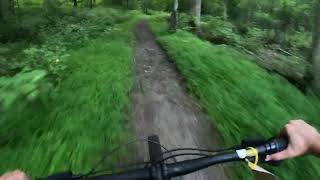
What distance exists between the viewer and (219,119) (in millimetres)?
5176

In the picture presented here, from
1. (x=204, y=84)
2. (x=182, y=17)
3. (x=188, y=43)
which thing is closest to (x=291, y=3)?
(x=182, y=17)

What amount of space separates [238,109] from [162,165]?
163 inches

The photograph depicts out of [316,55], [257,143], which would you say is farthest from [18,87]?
[316,55]

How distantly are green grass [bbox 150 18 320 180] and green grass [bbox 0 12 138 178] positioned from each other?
150 cm

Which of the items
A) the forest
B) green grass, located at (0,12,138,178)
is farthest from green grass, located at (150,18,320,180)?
green grass, located at (0,12,138,178)

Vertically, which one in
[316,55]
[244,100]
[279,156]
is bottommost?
[244,100]

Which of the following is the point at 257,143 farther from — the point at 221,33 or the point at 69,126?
the point at 221,33

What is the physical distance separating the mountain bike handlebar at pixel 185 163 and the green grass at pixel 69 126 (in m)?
2.56

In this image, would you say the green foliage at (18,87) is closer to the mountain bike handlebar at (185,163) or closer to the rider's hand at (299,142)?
the mountain bike handlebar at (185,163)

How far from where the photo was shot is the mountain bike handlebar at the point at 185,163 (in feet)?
4.95

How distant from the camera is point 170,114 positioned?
5.49 m

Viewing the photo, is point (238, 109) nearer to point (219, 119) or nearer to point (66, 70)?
point (219, 119)

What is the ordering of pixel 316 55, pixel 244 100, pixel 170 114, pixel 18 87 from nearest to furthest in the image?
1. pixel 18 87
2. pixel 170 114
3. pixel 244 100
4. pixel 316 55

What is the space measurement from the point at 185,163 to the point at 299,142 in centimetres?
61
